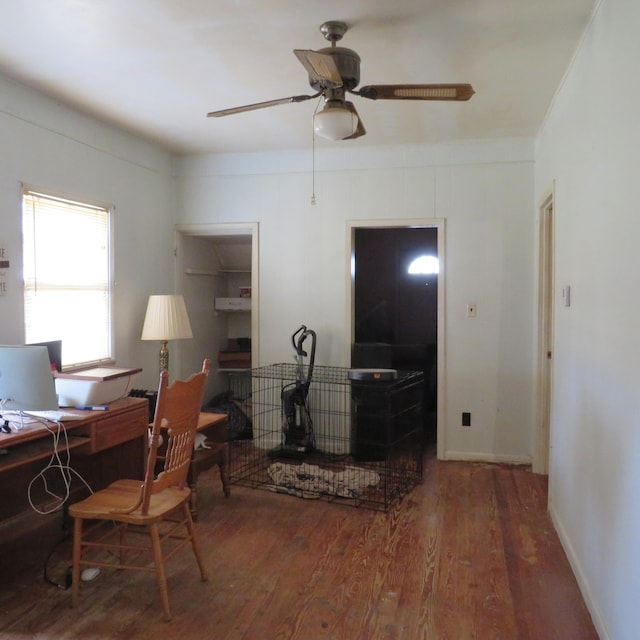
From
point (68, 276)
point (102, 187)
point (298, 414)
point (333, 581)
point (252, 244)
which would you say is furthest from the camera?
point (252, 244)

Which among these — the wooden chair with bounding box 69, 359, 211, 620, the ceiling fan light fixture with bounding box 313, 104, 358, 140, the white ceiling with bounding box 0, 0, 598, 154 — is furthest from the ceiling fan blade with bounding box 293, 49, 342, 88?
the wooden chair with bounding box 69, 359, 211, 620

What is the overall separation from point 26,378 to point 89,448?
1.48 ft

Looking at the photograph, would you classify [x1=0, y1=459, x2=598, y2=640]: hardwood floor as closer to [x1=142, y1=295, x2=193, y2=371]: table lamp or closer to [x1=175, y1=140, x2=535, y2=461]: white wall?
[x1=175, y1=140, x2=535, y2=461]: white wall

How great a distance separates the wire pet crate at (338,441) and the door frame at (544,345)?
87 centimetres

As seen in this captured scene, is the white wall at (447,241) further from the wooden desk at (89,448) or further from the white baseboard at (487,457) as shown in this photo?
the wooden desk at (89,448)

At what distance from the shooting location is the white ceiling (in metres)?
2.36

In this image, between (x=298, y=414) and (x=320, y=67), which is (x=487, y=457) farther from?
(x=320, y=67)

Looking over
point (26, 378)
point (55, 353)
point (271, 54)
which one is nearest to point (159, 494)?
point (26, 378)

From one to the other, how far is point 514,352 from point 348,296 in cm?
138

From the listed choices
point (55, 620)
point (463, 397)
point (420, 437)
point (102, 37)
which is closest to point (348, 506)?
point (420, 437)

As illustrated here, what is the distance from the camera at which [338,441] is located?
460 cm

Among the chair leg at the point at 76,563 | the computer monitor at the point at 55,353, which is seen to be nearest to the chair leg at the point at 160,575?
the chair leg at the point at 76,563

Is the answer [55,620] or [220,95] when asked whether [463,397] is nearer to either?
[220,95]

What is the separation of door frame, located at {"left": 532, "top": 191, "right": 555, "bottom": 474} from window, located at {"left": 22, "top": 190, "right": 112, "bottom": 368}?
3.14 meters
